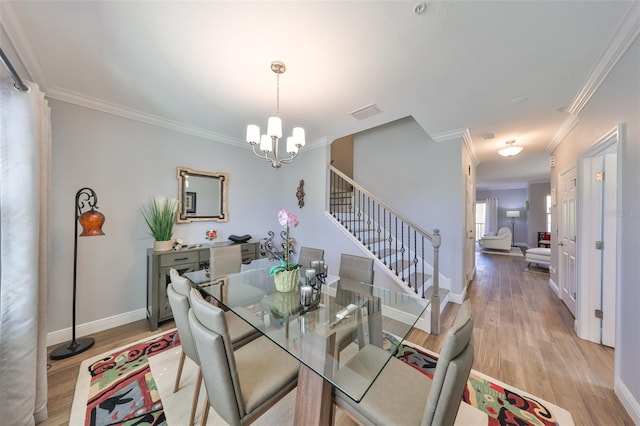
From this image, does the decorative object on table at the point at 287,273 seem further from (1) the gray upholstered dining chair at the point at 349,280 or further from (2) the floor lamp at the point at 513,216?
(2) the floor lamp at the point at 513,216

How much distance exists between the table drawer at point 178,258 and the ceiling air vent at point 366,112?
2.76 m

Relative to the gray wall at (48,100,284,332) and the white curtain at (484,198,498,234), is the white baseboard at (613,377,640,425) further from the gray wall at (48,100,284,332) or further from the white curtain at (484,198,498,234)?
the white curtain at (484,198,498,234)

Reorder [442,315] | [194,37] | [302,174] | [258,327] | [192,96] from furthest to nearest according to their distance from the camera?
[302,174]
[442,315]
[192,96]
[194,37]
[258,327]

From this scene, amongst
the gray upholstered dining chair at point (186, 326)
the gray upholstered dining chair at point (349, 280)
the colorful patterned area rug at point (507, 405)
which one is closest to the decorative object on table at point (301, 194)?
the gray upholstered dining chair at point (349, 280)

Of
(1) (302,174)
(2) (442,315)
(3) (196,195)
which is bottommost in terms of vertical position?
(2) (442,315)

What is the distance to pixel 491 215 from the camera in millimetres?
10227

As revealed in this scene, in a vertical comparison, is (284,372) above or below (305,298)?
below

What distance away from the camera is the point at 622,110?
5.81ft

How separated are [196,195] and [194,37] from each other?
2.21 m

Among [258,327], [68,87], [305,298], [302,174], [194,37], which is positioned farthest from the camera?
[302,174]

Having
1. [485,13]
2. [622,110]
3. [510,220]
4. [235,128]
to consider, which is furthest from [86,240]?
[510,220]

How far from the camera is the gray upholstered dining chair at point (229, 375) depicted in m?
0.98

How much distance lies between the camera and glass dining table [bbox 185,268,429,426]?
1.10 meters

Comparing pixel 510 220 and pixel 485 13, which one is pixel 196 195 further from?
pixel 510 220
